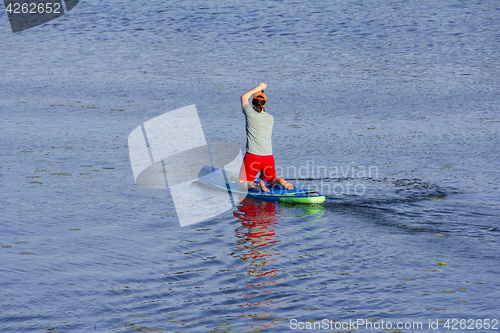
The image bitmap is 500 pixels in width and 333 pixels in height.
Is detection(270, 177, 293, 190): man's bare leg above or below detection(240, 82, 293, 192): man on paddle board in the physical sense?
below

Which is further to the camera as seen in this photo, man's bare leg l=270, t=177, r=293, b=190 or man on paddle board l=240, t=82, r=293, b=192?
man's bare leg l=270, t=177, r=293, b=190

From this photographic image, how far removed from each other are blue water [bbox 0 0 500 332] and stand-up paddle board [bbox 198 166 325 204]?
0.20 metres

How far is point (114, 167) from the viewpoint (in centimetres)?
1161

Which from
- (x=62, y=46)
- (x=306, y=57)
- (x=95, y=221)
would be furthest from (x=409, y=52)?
(x=95, y=221)

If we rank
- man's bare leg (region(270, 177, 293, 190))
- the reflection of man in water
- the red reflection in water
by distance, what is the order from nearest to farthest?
the red reflection in water < the reflection of man in water < man's bare leg (region(270, 177, 293, 190))

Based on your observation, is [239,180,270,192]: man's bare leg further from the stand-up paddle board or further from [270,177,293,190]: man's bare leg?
[270,177,293,190]: man's bare leg

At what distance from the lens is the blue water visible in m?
6.22

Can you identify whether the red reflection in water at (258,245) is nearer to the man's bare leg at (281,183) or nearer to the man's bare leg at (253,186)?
the man's bare leg at (253,186)

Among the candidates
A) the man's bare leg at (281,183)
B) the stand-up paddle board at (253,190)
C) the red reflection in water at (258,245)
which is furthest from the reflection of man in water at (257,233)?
the man's bare leg at (281,183)

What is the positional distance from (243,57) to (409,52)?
7217 millimetres

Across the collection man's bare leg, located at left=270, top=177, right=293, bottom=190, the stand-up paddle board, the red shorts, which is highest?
the red shorts

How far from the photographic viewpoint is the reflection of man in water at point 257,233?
23.6 ft

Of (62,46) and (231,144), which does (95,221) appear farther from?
(62,46)

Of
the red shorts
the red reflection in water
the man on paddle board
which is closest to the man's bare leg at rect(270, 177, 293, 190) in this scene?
the man on paddle board
